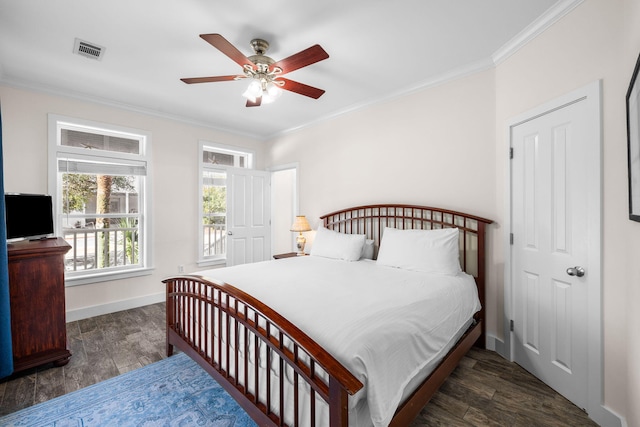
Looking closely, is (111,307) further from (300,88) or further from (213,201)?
(300,88)

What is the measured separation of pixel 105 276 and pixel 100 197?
3.37 ft

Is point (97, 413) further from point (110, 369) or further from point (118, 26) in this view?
point (118, 26)

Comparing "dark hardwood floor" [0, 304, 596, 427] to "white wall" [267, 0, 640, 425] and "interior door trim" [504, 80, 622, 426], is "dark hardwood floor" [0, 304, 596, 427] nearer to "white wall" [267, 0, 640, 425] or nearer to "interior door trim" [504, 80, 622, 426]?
"interior door trim" [504, 80, 622, 426]

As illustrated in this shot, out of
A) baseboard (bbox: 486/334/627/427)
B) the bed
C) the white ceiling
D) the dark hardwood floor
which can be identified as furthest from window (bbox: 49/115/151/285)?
baseboard (bbox: 486/334/627/427)

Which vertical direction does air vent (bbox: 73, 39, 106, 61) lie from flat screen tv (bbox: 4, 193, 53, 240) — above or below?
above

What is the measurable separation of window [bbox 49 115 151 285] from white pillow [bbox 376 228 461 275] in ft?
10.8

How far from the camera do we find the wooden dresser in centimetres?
214

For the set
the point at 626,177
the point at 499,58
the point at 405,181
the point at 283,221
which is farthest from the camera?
the point at 283,221

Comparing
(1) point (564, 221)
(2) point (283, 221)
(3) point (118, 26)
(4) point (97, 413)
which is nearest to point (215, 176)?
(2) point (283, 221)

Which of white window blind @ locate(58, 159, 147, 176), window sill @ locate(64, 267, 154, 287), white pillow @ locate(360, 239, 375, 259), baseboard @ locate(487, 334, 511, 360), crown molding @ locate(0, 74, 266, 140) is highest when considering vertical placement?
crown molding @ locate(0, 74, 266, 140)

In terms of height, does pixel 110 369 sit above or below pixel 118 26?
below

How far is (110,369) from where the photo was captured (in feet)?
7.45

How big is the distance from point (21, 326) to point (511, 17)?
4.46 metres

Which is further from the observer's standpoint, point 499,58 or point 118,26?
point 499,58
